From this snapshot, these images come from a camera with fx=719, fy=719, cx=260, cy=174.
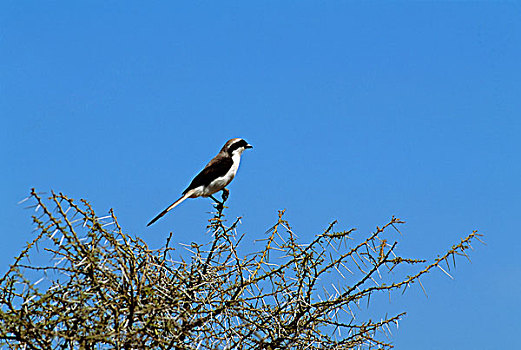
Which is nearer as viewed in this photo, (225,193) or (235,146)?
(225,193)

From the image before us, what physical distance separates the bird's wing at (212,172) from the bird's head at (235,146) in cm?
20

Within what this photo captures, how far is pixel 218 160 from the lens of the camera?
7.19 metres

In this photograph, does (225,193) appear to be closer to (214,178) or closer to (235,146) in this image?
(214,178)

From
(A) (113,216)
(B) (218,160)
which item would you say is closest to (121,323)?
(A) (113,216)

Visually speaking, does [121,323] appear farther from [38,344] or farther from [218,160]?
[218,160]

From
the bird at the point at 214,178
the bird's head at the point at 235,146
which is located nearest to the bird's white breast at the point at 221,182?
the bird at the point at 214,178

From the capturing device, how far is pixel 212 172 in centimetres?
689

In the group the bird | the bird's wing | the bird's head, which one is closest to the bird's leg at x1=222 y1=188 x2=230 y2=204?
the bird

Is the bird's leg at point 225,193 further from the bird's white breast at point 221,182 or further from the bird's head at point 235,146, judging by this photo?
the bird's head at point 235,146

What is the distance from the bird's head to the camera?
745cm

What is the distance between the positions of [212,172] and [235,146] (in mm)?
711

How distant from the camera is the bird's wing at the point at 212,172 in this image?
6.80 m

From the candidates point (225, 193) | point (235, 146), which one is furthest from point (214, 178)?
point (235, 146)

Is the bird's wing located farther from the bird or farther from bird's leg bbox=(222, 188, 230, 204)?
bird's leg bbox=(222, 188, 230, 204)
